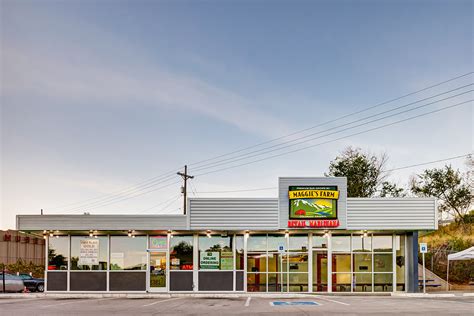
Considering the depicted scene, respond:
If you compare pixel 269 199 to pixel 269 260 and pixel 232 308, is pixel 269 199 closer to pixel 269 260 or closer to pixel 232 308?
pixel 269 260

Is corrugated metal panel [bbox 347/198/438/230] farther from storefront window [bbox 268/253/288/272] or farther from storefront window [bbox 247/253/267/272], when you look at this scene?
storefront window [bbox 247/253/267/272]

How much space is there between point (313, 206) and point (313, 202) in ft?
0.60

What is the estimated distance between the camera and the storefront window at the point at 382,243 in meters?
28.0

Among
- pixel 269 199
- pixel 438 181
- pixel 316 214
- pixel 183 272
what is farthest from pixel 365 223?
pixel 438 181

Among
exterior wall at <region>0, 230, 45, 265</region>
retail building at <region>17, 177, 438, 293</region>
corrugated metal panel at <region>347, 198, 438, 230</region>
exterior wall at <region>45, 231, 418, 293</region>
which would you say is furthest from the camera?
exterior wall at <region>0, 230, 45, 265</region>

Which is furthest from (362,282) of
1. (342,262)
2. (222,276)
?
(222,276)

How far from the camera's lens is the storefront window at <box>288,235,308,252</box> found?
27.9 m

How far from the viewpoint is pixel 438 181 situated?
49969 mm

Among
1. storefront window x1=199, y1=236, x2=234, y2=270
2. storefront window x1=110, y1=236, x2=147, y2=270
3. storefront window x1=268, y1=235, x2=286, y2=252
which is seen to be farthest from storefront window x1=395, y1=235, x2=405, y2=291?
storefront window x1=110, y1=236, x2=147, y2=270

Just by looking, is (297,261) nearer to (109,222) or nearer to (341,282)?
(341,282)

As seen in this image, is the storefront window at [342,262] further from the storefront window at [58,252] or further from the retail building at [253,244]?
the storefront window at [58,252]

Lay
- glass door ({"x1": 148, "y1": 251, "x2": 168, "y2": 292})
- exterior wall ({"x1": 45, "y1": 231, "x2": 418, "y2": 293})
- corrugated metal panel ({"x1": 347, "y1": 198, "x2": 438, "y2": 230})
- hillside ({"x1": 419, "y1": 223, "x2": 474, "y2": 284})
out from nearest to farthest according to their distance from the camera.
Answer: corrugated metal panel ({"x1": 347, "y1": 198, "x2": 438, "y2": 230})
exterior wall ({"x1": 45, "y1": 231, "x2": 418, "y2": 293})
glass door ({"x1": 148, "y1": 251, "x2": 168, "y2": 292})
hillside ({"x1": 419, "y1": 223, "x2": 474, "y2": 284})

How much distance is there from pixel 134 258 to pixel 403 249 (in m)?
12.9

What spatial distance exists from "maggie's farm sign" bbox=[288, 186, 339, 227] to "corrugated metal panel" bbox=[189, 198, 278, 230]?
0.85 metres
